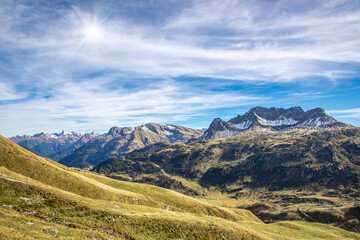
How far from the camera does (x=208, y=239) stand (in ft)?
152

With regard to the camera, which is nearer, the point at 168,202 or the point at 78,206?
the point at 78,206

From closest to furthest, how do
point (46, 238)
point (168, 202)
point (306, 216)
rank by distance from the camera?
point (46, 238), point (168, 202), point (306, 216)

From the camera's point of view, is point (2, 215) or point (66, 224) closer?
point (2, 215)

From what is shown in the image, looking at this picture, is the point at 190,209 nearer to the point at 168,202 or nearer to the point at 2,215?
the point at 168,202

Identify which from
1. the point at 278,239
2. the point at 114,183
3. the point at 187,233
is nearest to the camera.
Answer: the point at 187,233

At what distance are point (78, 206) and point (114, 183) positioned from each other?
67.9 meters

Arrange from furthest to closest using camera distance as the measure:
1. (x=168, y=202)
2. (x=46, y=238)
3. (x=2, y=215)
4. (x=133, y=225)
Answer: (x=168, y=202)
(x=133, y=225)
(x=2, y=215)
(x=46, y=238)

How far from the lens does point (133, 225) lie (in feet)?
139

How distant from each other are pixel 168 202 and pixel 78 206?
57.7 m

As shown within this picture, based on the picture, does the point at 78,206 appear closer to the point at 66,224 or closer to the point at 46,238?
the point at 66,224

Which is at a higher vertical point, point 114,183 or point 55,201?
point 55,201

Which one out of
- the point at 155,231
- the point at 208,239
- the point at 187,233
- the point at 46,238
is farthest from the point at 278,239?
the point at 46,238

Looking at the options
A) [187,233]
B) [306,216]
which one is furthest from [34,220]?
[306,216]

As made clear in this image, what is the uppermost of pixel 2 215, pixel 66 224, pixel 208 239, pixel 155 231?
pixel 2 215
